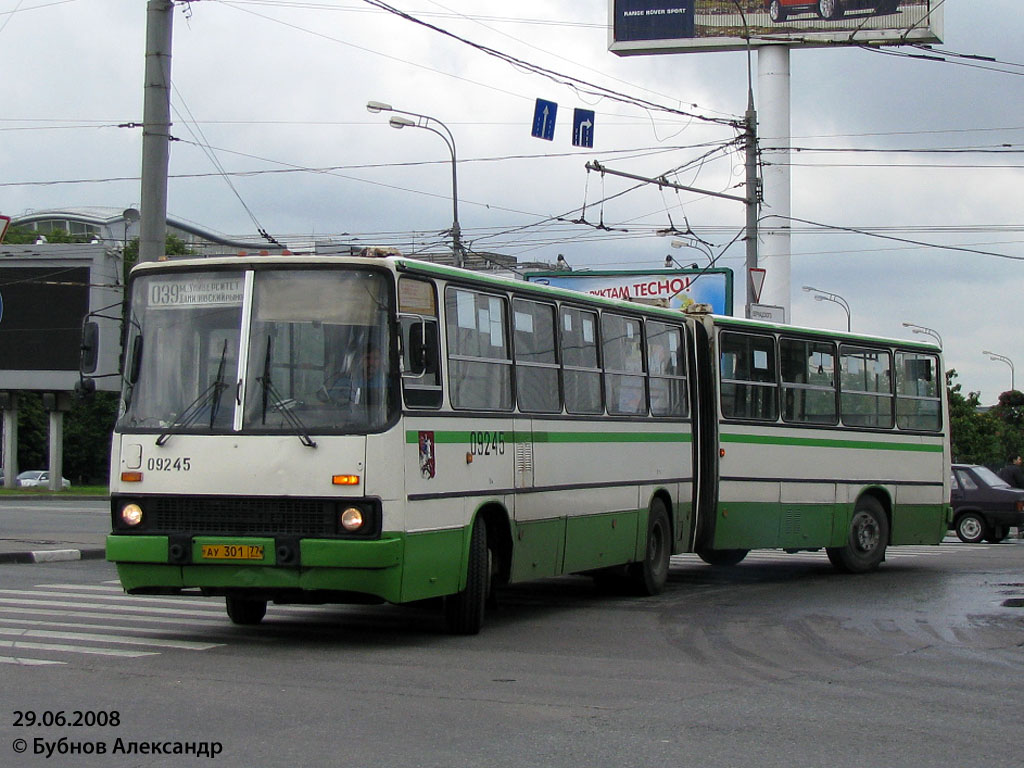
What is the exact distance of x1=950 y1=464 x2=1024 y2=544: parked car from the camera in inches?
1113

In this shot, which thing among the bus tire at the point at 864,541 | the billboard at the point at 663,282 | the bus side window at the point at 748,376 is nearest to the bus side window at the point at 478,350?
the bus side window at the point at 748,376

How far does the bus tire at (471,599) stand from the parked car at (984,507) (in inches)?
715

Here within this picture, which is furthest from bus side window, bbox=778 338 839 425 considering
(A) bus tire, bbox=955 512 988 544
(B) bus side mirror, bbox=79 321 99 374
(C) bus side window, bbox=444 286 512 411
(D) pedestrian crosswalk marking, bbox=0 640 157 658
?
(A) bus tire, bbox=955 512 988 544

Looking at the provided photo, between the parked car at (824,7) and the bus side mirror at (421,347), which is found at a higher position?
the parked car at (824,7)

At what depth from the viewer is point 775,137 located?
5553 centimetres

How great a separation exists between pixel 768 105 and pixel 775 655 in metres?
46.2

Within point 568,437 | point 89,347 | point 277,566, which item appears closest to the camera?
point 277,566

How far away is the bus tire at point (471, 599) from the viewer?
1238 centimetres

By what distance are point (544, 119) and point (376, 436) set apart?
21.6 meters

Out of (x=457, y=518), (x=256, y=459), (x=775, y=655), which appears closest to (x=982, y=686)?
(x=775, y=655)

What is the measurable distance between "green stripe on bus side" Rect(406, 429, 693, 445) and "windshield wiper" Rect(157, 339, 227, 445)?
1479 mm

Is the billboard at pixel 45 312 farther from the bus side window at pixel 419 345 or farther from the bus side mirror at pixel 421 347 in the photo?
the bus side mirror at pixel 421 347

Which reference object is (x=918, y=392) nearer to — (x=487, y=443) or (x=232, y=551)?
(x=487, y=443)

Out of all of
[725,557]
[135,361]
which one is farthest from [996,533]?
[135,361]
